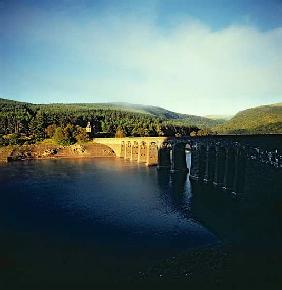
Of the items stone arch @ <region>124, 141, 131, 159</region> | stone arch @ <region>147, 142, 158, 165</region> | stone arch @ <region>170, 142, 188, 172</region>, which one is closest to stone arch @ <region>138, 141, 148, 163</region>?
stone arch @ <region>147, 142, 158, 165</region>

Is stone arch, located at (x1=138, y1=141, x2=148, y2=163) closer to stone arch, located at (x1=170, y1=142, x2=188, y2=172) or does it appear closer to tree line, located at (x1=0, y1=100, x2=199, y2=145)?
stone arch, located at (x1=170, y1=142, x2=188, y2=172)

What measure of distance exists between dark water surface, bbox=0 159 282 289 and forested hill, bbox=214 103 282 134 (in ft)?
91.4

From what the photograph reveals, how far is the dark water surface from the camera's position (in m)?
32.6

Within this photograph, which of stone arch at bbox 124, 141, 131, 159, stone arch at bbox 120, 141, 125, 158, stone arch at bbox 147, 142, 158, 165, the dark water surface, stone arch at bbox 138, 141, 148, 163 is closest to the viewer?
the dark water surface

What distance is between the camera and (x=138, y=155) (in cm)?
11438

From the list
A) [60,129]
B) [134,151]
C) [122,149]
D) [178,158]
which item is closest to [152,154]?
[134,151]

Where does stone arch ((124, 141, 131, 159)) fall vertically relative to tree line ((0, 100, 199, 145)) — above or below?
below

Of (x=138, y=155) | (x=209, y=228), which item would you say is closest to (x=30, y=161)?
(x=138, y=155)

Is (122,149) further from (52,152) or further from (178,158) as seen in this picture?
(178,158)

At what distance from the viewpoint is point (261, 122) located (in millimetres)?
96250

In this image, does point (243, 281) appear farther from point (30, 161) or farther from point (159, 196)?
point (30, 161)

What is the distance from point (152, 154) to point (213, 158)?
1551 inches

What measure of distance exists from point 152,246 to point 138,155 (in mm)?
77008

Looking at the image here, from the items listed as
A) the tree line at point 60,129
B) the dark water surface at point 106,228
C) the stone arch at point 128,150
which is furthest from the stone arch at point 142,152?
the dark water surface at point 106,228
